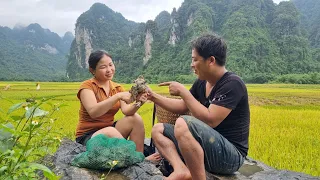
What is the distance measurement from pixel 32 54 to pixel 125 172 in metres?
81.4

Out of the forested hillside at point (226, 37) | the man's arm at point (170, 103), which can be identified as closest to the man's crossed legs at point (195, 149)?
the man's arm at point (170, 103)

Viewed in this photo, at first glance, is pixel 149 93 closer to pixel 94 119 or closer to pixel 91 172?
pixel 94 119

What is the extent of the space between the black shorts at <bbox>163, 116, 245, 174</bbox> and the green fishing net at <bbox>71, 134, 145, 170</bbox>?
42 cm

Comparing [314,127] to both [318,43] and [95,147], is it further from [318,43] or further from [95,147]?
[318,43]

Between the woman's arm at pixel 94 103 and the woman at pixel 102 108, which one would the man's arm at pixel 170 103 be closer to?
→ the woman at pixel 102 108

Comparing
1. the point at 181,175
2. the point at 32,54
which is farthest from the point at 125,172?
the point at 32,54

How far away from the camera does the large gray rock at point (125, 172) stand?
2.11m

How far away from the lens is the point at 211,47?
2.32 m

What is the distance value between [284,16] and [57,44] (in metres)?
81.8

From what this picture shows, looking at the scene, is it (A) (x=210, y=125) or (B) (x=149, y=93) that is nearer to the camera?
(A) (x=210, y=125)

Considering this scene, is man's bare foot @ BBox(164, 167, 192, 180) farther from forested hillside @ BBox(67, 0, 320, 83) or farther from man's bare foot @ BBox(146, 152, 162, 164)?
forested hillside @ BBox(67, 0, 320, 83)

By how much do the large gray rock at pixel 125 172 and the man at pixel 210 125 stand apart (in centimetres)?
16

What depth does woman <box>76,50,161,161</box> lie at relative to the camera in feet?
8.59

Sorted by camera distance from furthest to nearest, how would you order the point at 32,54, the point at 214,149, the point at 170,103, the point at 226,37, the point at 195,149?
the point at 32,54, the point at 226,37, the point at 170,103, the point at 214,149, the point at 195,149
